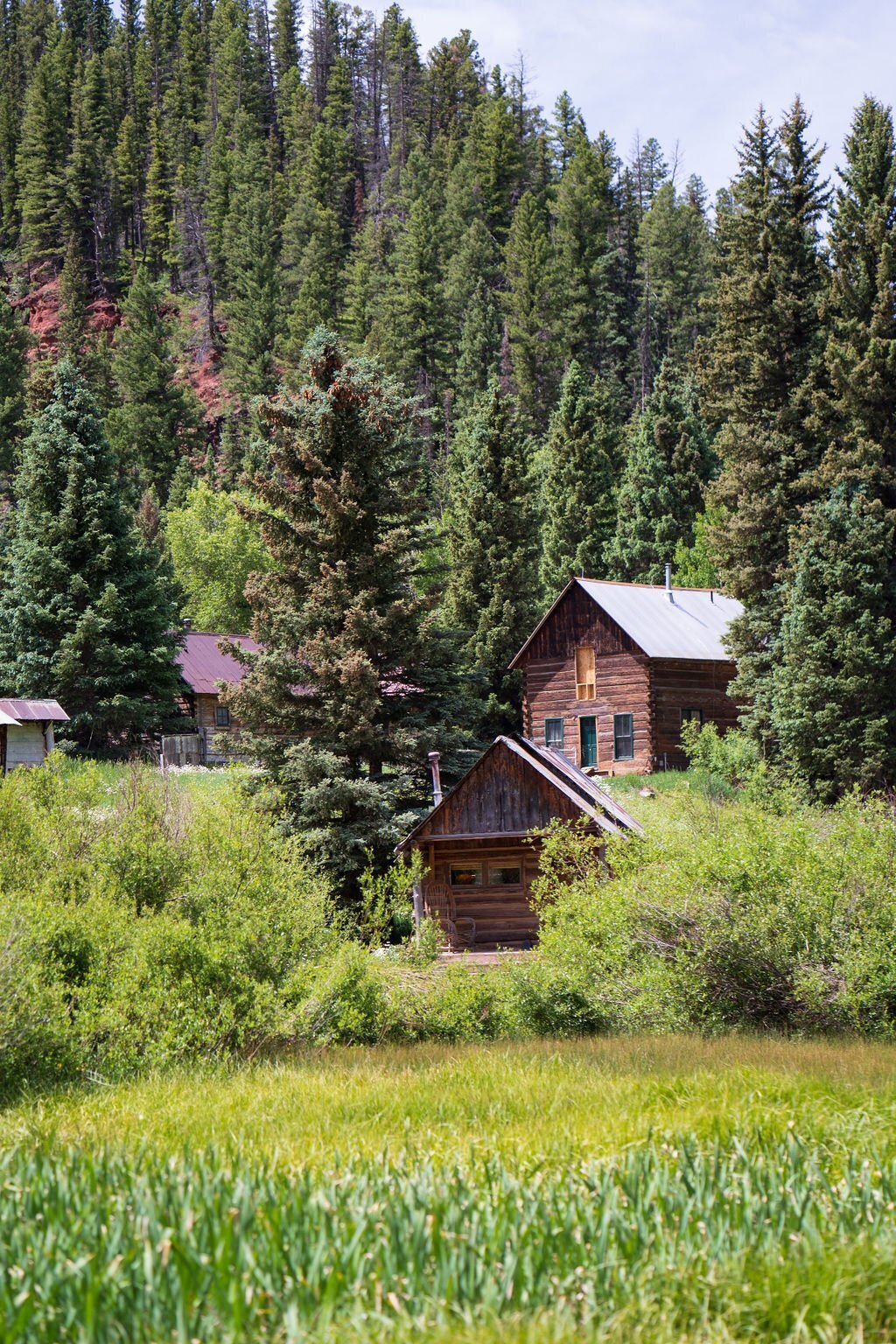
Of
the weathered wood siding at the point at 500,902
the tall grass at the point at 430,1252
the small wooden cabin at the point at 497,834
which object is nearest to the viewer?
the tall grass at the point at 430,1252

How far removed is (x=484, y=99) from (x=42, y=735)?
4772 inches

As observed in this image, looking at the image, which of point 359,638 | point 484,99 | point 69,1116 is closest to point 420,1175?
point 69,1116

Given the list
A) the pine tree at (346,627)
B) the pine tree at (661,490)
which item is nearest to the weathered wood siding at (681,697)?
the pine tree at (661,490)

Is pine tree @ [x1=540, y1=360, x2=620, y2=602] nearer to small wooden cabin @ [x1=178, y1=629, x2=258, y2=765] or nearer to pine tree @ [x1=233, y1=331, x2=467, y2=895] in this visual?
small wooden cabin @ [x1=178, y1=629, x2=258, y2=765]

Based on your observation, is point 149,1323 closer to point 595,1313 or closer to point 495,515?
point 595,1313

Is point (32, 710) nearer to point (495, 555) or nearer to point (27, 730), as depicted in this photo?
point (27, 730)

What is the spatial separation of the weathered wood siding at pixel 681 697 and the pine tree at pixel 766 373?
6.39 ft

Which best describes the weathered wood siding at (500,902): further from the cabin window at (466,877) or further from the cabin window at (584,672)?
the cabin window at (584,672)

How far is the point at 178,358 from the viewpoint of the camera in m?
117

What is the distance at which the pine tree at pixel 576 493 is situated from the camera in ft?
218

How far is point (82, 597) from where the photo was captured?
44500 millimetres

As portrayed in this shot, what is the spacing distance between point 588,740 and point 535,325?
4850 cm

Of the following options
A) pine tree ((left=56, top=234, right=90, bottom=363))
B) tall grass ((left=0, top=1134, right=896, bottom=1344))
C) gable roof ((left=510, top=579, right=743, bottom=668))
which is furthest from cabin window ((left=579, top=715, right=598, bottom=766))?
pine tree ((left=56, top=234, right=90, bottom=363))

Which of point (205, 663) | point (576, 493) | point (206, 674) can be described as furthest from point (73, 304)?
point (206, 674)
